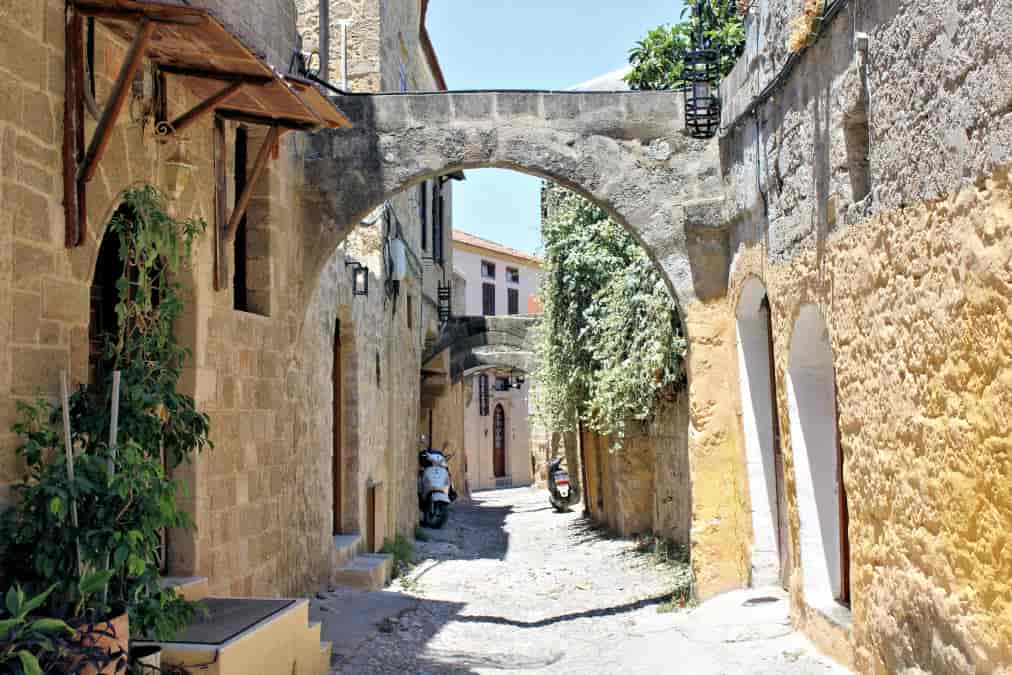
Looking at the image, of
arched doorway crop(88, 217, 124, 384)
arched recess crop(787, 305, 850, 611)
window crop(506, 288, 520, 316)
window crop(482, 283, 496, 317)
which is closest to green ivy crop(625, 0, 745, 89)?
arched recess crop(787, 305, 850, 611)

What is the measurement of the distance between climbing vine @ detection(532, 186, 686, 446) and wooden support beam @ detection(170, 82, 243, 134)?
532cm

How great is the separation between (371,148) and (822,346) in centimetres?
380

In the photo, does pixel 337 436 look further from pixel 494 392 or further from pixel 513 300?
pixel 513 300

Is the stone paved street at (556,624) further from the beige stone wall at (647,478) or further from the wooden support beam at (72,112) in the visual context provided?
the wooden support beam at (72,112)

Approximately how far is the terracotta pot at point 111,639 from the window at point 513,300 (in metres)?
33.5

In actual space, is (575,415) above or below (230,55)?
below

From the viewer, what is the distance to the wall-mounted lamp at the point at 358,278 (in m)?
10.6

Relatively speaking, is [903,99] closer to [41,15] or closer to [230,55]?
[230,55]

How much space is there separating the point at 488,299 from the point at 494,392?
3.16m

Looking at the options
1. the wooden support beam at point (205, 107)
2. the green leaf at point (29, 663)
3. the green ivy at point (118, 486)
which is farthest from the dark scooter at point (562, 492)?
the green leaf at point (29, 663)

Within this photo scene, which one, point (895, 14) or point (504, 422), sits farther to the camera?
point (504, 422)

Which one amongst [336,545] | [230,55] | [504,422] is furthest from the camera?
[504,422]

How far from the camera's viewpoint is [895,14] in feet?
14.8

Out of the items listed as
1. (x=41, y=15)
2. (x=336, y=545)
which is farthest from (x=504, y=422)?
(x=41, y=15)
